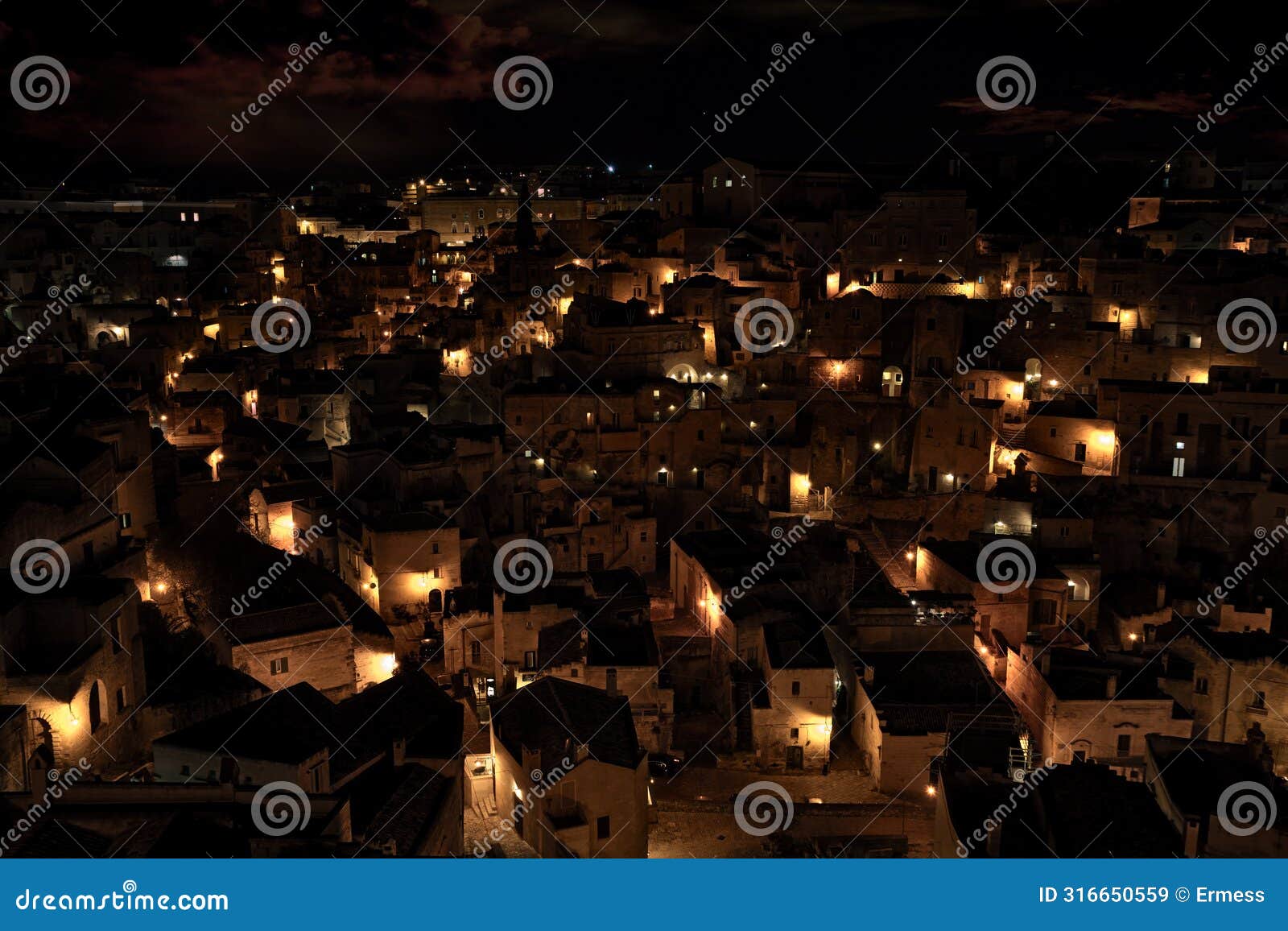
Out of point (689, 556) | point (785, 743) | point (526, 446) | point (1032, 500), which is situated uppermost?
point (526, 446)

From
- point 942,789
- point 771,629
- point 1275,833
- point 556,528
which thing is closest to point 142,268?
point 556,528

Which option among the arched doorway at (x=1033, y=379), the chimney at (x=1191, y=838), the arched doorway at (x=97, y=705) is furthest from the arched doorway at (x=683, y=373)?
the chimney at (x=1191, y=838)

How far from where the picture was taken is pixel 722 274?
25328 mm

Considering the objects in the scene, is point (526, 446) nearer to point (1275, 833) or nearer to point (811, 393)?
point (811, 393)

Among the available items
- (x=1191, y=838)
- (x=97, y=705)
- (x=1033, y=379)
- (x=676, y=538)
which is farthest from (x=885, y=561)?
(x=97, y=705)

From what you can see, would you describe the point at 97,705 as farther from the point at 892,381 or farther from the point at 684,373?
the point at 892,381

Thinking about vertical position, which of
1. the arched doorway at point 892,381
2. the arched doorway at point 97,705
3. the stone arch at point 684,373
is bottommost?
the arched doorway at point 97,705

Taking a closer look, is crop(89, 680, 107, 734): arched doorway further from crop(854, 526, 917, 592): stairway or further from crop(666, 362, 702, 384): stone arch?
crop(666, 362, 702, 384): stone arch

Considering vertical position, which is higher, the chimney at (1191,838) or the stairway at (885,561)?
the stairway at (885,561)

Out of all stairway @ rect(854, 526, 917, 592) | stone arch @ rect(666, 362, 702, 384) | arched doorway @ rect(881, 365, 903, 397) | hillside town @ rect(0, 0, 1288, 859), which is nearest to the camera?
hillside town @ rect(0, 0, 1288, 859)

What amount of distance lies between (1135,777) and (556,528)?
8.99 m

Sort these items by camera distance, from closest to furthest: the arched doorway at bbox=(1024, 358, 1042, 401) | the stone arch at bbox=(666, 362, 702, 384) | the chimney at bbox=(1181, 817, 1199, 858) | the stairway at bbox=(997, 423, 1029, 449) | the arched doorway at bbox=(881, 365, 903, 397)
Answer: the chimney at bbox=(1181, 817, 1199, 858)
the stairway at bbox=(997, 423, 1029, 449)
the arched doorway at bbox=(1024, 358, 1042, 401)
the stone arch at bbox=(666, 362, 702, 384)
the arched doorway at bbox=(881, 365, 903, 397)

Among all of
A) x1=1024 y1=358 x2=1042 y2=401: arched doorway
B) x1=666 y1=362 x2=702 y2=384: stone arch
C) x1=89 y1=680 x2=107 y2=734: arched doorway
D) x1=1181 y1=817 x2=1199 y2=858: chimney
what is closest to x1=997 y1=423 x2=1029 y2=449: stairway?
x1=1024 y1=358 x2=1042 y2=401: arched doorway

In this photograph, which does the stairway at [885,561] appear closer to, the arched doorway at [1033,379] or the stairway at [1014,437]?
the stairway at [1014,437]
